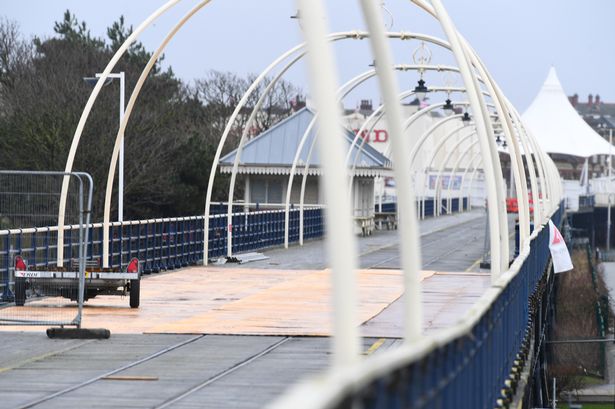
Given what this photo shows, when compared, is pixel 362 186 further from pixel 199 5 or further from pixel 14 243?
pixel 14 243

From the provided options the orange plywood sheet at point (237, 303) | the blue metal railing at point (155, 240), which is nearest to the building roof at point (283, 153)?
the blue metal railing at point (155, 240)

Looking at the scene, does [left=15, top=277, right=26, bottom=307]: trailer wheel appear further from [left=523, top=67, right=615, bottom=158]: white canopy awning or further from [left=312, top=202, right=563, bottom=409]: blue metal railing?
[left=523, top=67, right=615, bottom=158]: white canopy awning

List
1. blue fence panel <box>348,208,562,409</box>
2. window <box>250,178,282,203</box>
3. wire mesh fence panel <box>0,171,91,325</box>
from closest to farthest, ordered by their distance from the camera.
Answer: blue fence panel <box>348,208,562,409</box>
wire mesh fence panel <box>0,171,91,325</box>
window <box>250,178,282,203</box>

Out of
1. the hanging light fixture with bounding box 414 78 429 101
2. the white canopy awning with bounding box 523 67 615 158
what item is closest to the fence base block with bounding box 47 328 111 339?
the hanging light fixture with bounding box 414 78 429 101

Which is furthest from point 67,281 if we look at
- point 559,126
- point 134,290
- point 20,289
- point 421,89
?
point 559,126

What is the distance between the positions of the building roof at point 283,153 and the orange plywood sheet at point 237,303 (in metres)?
15.7

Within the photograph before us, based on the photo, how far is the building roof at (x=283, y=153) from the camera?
47469mm

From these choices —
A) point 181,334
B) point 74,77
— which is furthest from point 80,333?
point 74,77

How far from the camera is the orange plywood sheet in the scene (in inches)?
766

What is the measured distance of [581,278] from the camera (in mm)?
64438

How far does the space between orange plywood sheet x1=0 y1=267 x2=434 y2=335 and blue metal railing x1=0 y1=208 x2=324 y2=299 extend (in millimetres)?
762

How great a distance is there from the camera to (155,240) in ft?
101

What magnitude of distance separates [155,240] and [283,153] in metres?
18.2

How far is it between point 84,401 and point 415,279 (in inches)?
228
